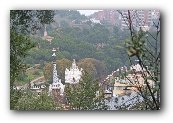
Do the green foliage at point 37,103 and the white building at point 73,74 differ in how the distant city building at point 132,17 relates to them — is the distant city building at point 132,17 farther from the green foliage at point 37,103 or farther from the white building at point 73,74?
the green foliage at point 37,103

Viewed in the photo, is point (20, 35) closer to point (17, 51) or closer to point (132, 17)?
point (17, 51)

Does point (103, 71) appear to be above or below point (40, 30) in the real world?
below

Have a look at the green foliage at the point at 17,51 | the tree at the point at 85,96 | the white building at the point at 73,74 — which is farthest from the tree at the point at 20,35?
the tree at the point at 85,96

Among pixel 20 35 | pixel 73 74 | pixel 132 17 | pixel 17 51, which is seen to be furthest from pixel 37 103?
pixel 132 17

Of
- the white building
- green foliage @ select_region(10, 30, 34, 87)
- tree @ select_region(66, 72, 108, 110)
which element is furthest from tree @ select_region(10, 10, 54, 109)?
tree @ select_region(66, 72, 108, 110)

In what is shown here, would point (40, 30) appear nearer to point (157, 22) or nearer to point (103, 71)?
point (103, 71)
